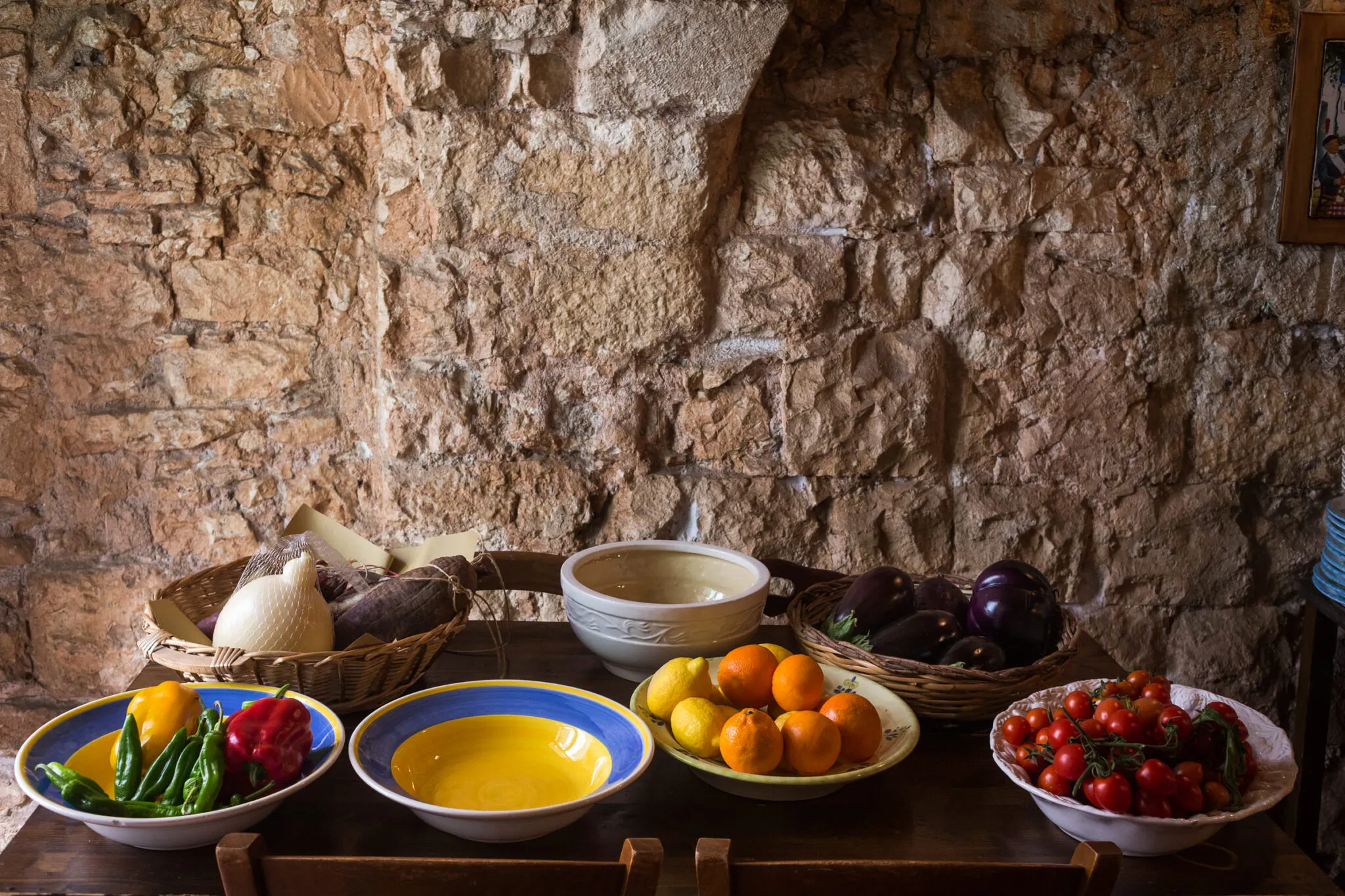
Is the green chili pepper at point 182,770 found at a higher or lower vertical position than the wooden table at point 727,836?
higher

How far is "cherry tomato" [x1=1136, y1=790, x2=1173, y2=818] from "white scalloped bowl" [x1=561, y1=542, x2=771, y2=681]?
50 centimetres

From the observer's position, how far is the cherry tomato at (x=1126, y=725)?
0.99 m

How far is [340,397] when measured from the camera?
2014 millimetres

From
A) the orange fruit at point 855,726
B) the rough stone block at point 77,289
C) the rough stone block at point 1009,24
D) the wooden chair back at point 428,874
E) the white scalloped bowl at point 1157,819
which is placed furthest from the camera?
the rough stone block at point 77,289

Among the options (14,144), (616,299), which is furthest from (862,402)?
(14,144)

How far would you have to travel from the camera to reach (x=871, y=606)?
1.26m

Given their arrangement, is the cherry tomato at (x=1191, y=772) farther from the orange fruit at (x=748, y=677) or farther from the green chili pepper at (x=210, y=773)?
the green chili pepper at (x=210, y=773)

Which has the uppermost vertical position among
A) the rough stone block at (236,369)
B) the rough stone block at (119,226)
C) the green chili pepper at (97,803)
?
the rough stone block at (119,226)

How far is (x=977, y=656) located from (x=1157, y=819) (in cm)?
28

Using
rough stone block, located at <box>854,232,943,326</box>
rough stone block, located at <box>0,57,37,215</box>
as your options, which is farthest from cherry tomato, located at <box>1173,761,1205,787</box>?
rough stone block, located at <box>0,57,37,215</box>

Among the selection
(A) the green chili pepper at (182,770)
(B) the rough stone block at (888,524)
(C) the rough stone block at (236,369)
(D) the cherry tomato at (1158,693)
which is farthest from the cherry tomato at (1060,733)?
(C) the rough stone block at (236,369)

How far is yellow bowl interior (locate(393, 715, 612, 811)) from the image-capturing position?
1.02 meters

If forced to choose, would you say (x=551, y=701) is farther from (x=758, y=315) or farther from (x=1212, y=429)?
(x=1212, y=429)

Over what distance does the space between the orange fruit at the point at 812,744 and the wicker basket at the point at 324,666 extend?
45 centimetres
